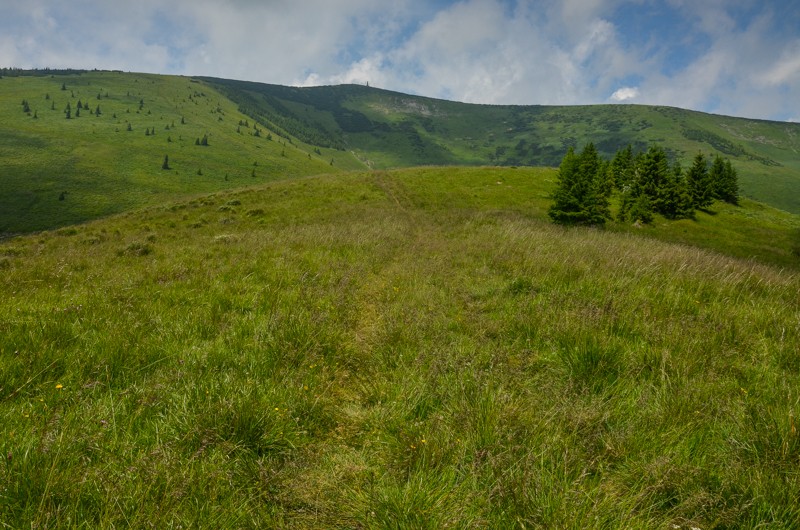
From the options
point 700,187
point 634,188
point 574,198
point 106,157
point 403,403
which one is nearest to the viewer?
point 403,403

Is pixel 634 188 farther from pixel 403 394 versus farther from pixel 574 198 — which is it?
pixel 403 394

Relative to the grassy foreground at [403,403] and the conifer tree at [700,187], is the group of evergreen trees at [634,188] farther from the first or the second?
the grassy foreground at [403,403]

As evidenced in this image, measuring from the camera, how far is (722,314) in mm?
5559

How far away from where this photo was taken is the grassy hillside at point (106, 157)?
83875 millimetres

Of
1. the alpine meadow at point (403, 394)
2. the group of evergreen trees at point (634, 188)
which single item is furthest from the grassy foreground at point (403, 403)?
the group of evergreen trees at point (634, 188)

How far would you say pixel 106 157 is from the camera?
11300 cm

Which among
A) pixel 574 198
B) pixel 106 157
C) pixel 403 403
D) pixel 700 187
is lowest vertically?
pixel 403 403

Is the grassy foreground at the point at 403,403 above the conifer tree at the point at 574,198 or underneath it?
Answer: underneath

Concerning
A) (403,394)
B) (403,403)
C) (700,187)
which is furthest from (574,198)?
(403,403)

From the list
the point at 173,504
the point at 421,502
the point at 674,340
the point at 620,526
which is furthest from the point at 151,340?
the point at 674,340

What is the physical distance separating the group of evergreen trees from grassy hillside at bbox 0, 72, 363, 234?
95526mm

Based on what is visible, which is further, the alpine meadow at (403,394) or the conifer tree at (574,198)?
the conifer tree at (574,198)

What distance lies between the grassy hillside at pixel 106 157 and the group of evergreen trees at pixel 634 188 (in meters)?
95.5

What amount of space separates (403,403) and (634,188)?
62.9 m
